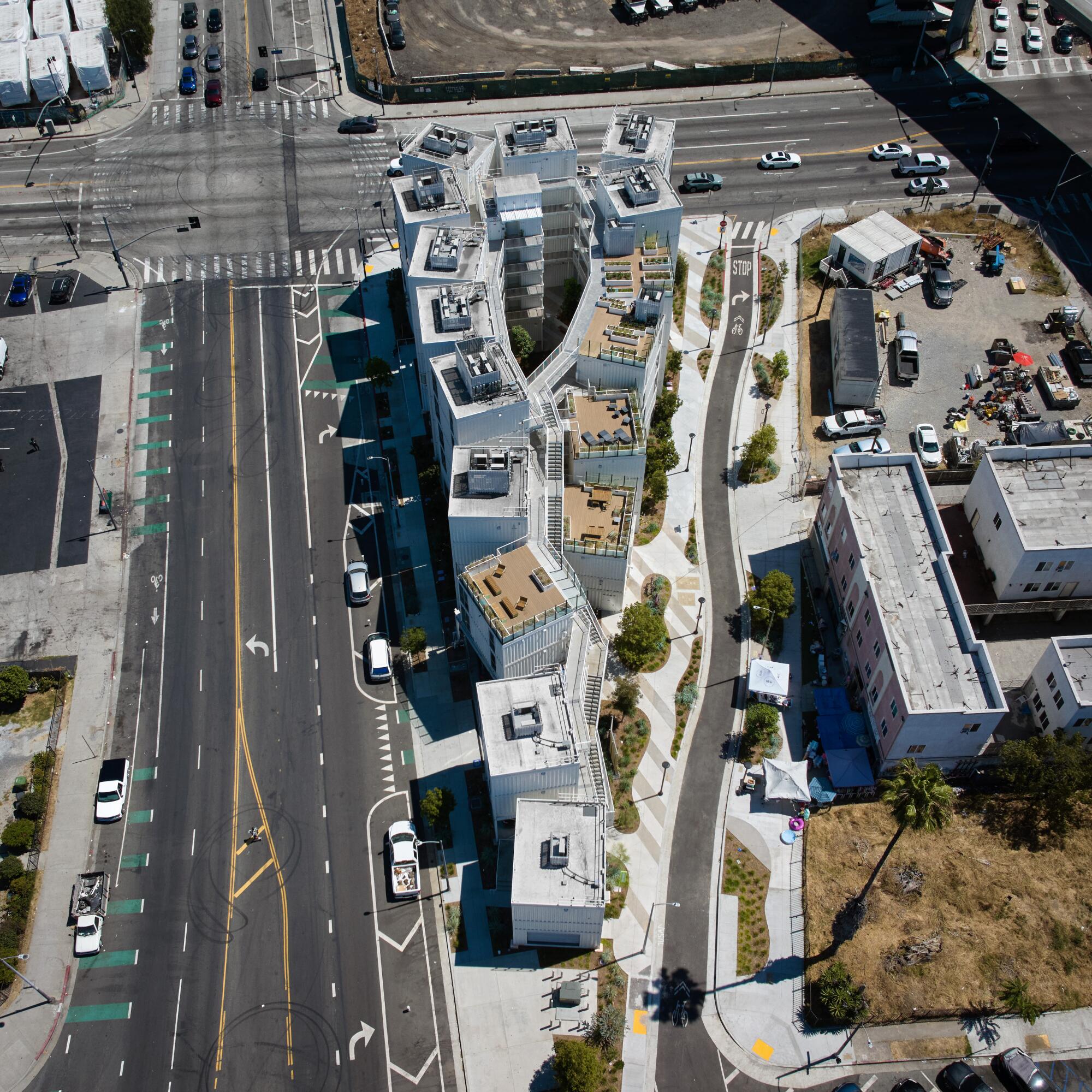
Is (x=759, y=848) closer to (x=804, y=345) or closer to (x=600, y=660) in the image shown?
(x=600, y=660)

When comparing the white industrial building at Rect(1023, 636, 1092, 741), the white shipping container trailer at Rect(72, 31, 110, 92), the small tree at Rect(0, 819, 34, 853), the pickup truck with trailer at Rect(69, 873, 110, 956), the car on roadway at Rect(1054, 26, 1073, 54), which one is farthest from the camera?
the car on roadway at Rect(1054, 26, 1073, 54)

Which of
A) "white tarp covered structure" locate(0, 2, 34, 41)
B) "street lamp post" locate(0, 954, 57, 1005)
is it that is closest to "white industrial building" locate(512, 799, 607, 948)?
"street lamp post" locate(0, 954, 57, 1005)

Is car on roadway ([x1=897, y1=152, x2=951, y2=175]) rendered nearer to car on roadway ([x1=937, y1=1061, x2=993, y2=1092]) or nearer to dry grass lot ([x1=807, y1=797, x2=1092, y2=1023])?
dry grass lot ([x1=807, y1=797, x2=1092, y2=1023])

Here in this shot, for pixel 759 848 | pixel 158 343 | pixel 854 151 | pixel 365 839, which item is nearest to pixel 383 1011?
pixel 365 839

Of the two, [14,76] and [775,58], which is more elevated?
[14,76]

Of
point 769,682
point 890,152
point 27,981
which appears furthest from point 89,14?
point 769,682

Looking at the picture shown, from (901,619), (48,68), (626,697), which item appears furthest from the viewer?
(48,68)

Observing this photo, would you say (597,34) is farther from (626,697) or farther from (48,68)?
(626,697)
